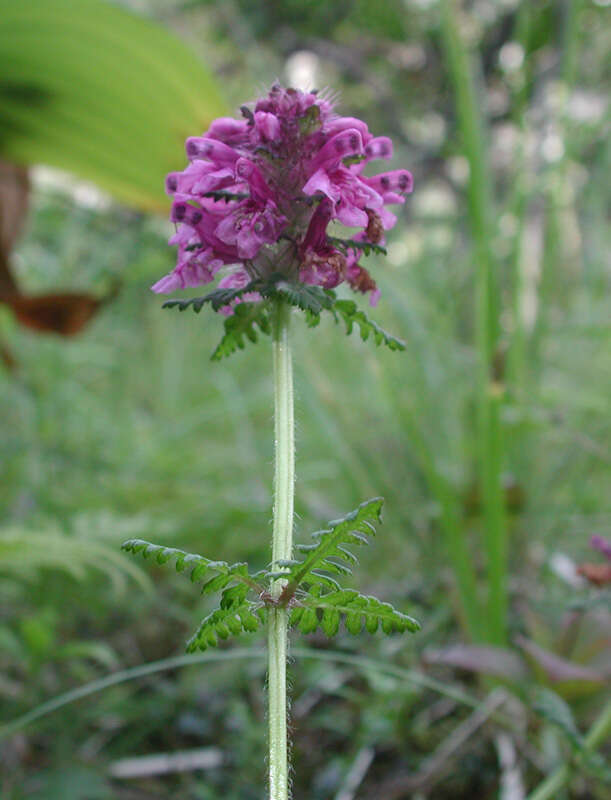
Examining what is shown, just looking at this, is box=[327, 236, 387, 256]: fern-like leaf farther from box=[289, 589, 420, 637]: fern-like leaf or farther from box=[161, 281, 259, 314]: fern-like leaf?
box=[289, 589, 420, 637]: fern-like leaf

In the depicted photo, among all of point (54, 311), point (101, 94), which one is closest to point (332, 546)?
point (54, 311)

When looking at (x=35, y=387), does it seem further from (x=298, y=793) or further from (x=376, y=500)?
(x=376, y=500)

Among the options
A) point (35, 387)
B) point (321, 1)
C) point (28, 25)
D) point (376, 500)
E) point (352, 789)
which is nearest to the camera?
point (376, 500)

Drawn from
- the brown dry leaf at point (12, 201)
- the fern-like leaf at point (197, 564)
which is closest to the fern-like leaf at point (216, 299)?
the fern-like leaf at point (197, 564)

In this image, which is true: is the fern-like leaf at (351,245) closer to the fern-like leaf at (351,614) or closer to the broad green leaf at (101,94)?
the fern-like leaf at (351,614)

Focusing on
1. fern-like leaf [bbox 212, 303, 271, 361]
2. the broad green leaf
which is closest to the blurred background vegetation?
the broad green leaf

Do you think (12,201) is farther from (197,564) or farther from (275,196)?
(197,564)

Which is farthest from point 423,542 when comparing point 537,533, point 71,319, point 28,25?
point 28,25
